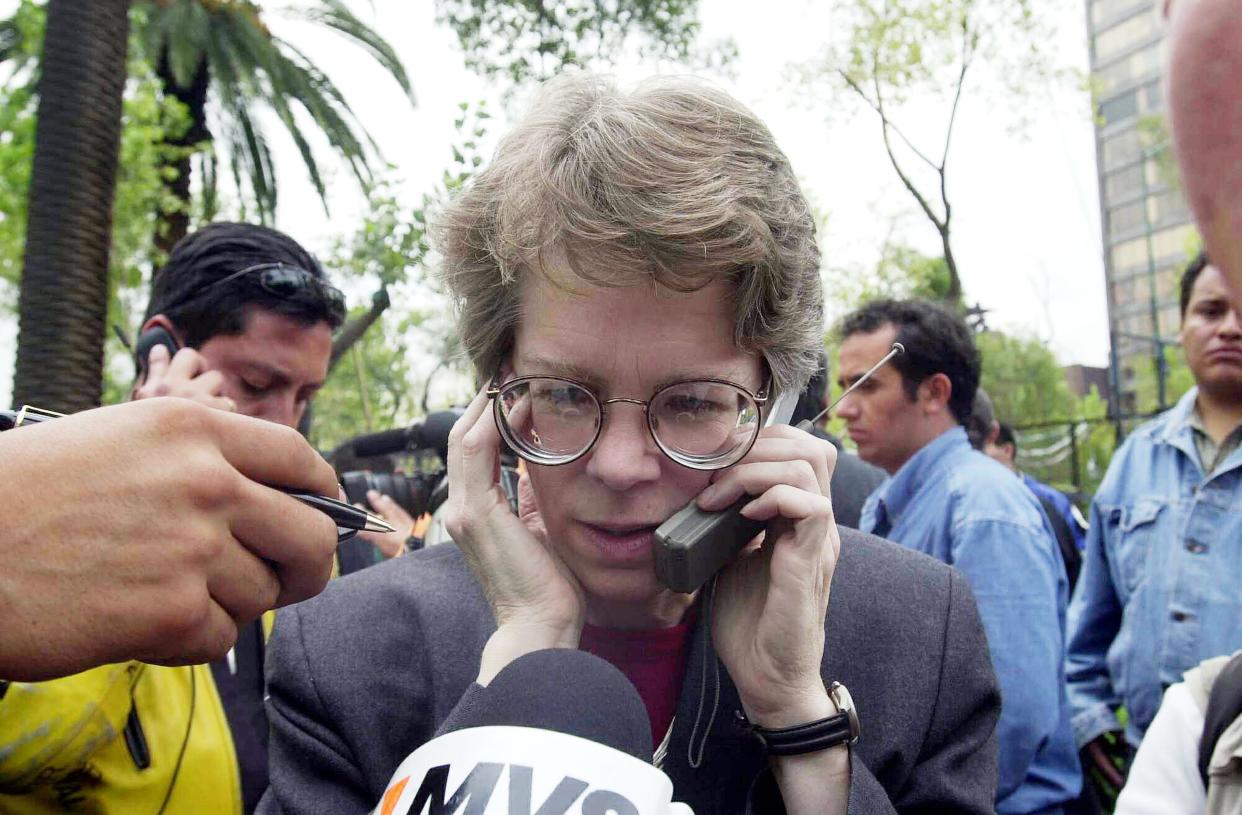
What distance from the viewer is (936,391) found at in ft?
14.1

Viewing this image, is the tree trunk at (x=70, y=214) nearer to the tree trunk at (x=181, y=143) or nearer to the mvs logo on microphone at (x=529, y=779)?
the mvs logo on microphone at (x=529, y=779)

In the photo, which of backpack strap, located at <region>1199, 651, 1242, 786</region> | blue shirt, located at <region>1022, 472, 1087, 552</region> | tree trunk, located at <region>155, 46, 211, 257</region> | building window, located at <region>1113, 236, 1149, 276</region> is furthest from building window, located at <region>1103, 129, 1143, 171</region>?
backpack strap, located at <region>1199, 651, 1242, 786</region>

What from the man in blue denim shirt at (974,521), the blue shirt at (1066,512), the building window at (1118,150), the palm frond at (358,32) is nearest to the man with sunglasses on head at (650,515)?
the man in blue denim shirt at (974,521)

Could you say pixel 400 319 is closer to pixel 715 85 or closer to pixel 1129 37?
pixel 715 85

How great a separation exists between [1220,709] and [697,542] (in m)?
1.14

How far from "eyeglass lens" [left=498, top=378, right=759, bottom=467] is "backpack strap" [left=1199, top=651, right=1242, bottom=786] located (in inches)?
42.2

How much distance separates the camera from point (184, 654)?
3.34ft

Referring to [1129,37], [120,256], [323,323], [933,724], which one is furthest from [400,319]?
[1129,37]

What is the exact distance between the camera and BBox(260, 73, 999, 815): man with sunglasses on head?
5.68 ft

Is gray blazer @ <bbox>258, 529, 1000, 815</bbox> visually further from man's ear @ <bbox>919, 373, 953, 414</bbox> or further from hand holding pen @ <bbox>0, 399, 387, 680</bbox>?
man's ear @ <bbox>919, 373, 953, 414</bbox>

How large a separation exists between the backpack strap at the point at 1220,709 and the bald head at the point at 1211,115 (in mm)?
1602

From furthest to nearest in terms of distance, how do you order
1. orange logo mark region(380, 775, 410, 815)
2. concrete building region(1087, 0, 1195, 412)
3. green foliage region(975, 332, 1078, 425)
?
concrete building region(1087, 0, 1195, 412) → green foliage region(975, 332, 1078, 425) → orange logo mark region(380, 775, 410, 815)

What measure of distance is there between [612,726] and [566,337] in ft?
2.99

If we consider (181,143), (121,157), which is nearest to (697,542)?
(121,157)
